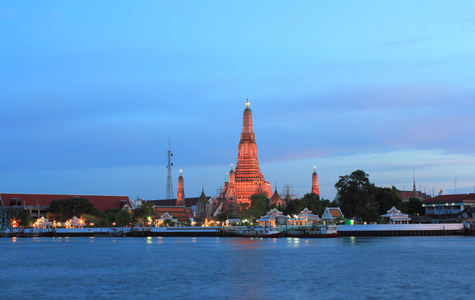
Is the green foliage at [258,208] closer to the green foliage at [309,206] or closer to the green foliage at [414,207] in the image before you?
the green foliage at [309,206]

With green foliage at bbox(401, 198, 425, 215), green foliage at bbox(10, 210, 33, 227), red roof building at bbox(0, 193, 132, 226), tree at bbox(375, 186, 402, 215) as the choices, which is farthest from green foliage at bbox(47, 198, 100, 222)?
green foliage at bbox(401, 198, 425, 215)

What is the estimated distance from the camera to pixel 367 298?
36875mm

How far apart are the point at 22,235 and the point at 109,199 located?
34722 mm

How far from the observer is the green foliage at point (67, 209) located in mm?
158750

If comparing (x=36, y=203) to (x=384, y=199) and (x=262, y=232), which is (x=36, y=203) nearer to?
(x=262, y=232)

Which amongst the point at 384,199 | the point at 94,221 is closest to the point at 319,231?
the point at 384,199

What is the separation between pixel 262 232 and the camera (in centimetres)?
12438

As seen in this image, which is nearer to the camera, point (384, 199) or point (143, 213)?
point (384, 199)

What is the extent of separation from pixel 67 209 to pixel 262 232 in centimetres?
5765

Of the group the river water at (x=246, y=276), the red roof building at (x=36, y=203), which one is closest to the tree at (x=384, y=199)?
the river water at (x=246, y=276)

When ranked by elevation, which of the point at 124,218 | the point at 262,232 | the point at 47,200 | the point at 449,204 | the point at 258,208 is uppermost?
the point at 47,200

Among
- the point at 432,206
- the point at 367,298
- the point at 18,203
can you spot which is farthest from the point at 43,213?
the point at 367,298

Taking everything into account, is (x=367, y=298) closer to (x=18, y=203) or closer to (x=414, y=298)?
(x=414, y=298)

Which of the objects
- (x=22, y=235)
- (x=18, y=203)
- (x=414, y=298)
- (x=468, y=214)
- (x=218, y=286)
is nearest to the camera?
(x=414, y=298)
